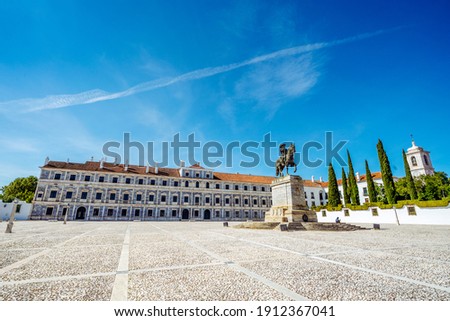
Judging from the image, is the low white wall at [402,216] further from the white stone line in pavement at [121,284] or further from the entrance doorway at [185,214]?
the white stone line in pavement at [121,284]

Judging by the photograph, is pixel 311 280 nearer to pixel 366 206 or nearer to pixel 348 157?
pixel 366 206

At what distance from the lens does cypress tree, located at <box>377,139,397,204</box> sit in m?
30.5

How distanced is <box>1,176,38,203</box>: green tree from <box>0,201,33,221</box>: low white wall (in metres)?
15.0

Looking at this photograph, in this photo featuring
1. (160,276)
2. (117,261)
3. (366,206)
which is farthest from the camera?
(366,206)

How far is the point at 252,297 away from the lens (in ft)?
10.4

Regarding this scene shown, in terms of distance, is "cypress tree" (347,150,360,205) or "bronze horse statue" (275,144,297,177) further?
"cypress tree" (347,150,360,205)

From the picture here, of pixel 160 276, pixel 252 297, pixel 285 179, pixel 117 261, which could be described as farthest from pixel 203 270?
pixel 285 179

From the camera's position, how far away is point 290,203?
18406 millimetres

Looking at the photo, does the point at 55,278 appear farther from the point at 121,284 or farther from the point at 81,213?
the point at 81,213

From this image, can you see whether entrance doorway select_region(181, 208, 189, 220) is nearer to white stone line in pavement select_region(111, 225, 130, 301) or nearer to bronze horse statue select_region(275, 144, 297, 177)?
bronze horse statue select_region(275, 144, 297, 177)

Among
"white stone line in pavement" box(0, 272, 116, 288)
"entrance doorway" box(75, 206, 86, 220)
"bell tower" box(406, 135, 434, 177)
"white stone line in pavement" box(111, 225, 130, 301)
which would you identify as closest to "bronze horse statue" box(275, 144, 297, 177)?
"white stone line in pavement" box(111, 225, 130, 301)

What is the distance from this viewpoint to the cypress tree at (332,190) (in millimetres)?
39188

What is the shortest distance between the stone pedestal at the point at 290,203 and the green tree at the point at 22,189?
53.7 meters
